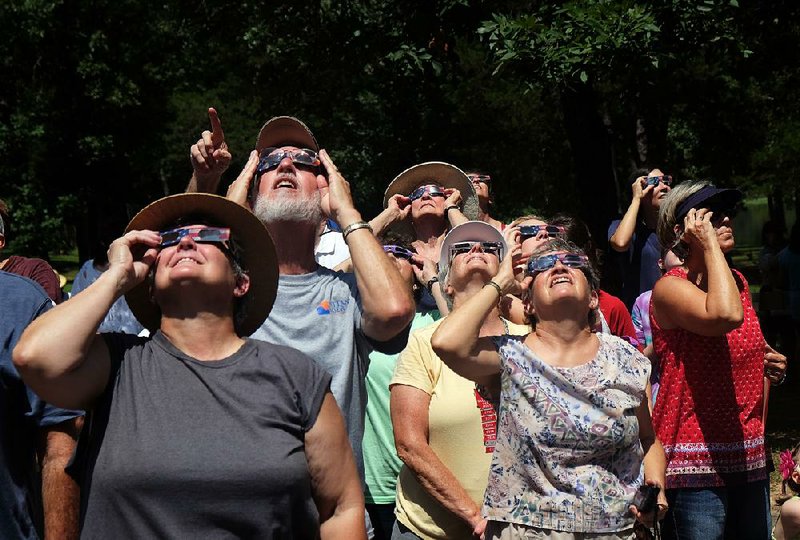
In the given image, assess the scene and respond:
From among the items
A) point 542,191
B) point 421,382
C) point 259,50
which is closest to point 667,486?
point 421,382

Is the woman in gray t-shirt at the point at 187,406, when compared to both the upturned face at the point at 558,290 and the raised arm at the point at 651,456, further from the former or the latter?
the raised arm at the point at 651,456

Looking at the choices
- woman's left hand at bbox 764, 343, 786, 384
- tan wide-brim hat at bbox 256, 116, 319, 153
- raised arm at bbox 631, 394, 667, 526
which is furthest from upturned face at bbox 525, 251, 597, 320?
woman's left hand at bbox 764, 343, 786, 384

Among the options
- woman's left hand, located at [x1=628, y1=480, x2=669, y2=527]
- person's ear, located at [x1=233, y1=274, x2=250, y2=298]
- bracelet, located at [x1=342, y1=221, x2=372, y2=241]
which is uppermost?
bracelet, located at [x1=342, y1=221, x2=372, y2=241]

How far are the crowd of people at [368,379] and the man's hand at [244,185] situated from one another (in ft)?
0.05

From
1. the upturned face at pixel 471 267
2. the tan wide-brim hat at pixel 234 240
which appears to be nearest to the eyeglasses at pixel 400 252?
the upturned face at pixel 471 267

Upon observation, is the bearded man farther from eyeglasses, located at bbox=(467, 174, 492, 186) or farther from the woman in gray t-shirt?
eyeglasses, located at bbox=(467, 174, 492, 186)

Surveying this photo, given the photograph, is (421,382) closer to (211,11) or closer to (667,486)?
(667,486)

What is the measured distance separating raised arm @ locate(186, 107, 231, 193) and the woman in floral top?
122cm

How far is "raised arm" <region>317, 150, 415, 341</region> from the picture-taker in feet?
12.9

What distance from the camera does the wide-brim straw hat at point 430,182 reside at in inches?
238

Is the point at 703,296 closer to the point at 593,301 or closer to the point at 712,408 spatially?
the point at 712,408

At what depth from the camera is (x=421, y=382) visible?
14.8 feet

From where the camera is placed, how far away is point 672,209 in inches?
202

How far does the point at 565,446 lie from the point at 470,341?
0.48 meters
